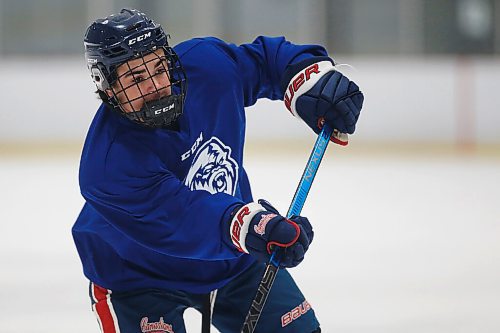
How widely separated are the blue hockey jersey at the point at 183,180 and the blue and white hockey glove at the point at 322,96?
6cm

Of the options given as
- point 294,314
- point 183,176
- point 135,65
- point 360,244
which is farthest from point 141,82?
point 360,244

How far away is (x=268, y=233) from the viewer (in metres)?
1.85

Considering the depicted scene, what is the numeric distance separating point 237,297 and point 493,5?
6.44 metres

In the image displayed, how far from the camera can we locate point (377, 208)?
4.84 m

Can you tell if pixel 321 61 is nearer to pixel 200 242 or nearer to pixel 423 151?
pixel 200 242

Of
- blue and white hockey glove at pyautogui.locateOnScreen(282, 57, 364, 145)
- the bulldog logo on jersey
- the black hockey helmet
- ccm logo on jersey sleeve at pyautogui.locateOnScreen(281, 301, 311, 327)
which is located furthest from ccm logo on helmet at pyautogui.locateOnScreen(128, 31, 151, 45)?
ccm logo on jersey sleeve at pyautogui.locateOnScreen(281, 301, 311, 327)

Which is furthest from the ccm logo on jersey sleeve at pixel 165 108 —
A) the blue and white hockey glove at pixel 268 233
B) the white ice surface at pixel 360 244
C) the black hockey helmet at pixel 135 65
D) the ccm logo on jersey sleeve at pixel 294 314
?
the white ice surface at pixel 360 244

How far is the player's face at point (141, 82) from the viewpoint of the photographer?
1989 mm

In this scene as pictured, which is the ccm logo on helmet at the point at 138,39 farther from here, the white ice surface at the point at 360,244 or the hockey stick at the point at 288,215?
the white ice surface at the point at 360,244

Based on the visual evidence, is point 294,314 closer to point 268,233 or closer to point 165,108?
point 268,233

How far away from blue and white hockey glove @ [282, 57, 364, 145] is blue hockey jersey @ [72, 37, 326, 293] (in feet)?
0.19

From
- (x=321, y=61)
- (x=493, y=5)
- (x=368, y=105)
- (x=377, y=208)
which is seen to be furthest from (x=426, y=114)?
(x=321, y=61)

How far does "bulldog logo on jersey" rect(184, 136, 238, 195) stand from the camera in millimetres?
2104

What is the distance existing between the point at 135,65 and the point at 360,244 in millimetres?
2237
